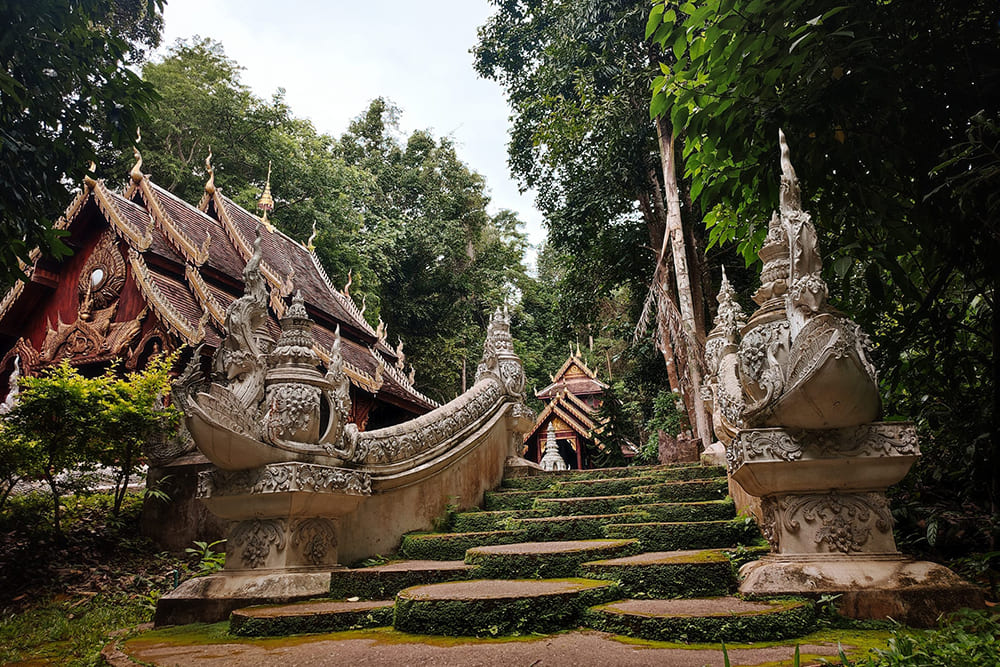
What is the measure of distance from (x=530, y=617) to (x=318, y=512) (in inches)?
→ 72.6

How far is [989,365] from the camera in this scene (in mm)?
3418

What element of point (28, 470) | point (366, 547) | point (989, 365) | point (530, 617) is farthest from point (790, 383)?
point (28, 470)

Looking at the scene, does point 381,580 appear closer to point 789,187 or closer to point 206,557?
point 206,557

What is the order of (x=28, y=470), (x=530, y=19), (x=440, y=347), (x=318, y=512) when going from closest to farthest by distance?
(x=318, y=512) → (x=28, y=470) → (x=530, y=19) → (x=440, y=347)

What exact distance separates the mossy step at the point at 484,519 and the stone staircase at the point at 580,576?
0.01 m

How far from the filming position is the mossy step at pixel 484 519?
5.27 metres

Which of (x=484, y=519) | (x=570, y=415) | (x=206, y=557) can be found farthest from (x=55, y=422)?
(x=570, y=415)

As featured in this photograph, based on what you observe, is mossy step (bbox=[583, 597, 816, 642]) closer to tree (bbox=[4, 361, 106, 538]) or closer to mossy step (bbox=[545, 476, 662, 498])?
mossy step (bbox=[545, 476, 662, 498])

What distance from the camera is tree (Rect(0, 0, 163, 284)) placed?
3305 mm

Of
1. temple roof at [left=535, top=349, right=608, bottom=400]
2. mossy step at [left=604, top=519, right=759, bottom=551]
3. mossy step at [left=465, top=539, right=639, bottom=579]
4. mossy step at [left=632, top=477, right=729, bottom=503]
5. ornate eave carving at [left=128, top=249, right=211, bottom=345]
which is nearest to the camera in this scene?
mossy step at [left=465, top=539, right=639, bottom=579]

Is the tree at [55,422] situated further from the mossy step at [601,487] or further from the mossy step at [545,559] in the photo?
the mossy step at [601,487]

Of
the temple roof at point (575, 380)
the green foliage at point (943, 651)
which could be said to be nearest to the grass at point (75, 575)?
the green foliage at point (943, 651)

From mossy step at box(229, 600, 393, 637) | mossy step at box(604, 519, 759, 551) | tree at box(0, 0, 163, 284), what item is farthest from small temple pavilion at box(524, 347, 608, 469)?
tree at box(0, 0, 163, 284)

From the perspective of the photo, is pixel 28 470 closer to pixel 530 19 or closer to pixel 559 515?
pixel 559 515
